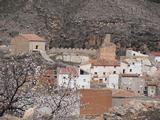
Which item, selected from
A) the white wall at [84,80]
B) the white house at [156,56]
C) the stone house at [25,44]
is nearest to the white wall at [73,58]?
the stone house at [25,44]

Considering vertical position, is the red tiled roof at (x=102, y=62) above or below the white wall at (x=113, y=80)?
above

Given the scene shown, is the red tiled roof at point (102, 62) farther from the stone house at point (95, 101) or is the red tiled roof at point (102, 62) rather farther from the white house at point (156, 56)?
the stone house at point (95, 101)

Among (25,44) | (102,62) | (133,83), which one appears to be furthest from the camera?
(25,44)

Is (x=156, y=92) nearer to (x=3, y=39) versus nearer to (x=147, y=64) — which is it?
(x=147, y=64)

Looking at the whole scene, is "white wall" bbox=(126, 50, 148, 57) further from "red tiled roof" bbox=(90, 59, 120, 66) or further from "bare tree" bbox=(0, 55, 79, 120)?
"bare tree" bbox=(0, 55, 79, 120)

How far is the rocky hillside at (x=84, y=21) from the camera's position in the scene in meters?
82.5

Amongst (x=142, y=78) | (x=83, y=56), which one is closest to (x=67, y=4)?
(x=83, y=56)

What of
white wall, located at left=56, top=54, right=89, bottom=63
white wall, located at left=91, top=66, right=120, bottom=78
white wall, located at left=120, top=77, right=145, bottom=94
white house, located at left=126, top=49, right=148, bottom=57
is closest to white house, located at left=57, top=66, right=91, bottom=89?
white wall, located at left=120, top=77, right=145, bottom=94

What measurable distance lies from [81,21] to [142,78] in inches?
1156

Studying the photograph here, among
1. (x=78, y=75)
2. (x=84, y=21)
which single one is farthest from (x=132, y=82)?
(x=84, y=21)

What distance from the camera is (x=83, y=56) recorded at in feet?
225

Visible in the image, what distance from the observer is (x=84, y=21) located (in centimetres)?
8825

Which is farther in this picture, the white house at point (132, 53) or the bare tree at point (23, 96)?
the white house at point (132, 53)

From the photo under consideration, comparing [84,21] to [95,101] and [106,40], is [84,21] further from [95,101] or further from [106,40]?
[95,101]
